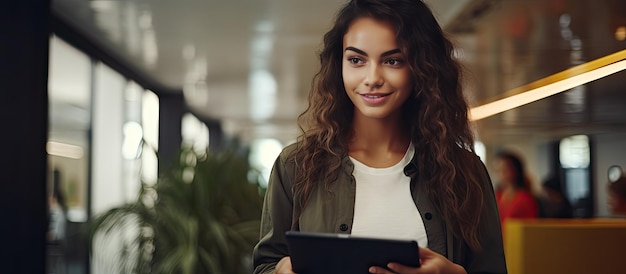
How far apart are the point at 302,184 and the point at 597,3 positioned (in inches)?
170

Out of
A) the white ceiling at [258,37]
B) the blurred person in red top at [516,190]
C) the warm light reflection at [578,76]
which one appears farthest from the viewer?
the blurred person in red top at [516,190]

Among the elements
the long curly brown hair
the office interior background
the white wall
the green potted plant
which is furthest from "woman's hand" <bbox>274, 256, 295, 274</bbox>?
the white wall

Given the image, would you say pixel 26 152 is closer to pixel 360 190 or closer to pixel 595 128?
pixel 360 190

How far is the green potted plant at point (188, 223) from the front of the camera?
15.9ft

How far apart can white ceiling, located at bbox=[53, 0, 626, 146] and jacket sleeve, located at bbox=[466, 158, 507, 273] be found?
2.24 metres

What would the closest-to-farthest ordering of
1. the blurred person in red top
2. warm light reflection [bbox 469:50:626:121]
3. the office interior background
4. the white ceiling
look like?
the office interior background
warm light reflection [bbox 469:50:626:121]
the white ceiling
the blurred person in red top

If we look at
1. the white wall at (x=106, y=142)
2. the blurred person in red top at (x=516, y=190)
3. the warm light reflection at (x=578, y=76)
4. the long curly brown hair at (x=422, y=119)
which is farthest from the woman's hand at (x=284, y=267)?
the white wall at (x=106, y=142)

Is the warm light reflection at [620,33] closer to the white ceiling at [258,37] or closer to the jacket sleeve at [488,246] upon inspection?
the white ceiling at [258,37]

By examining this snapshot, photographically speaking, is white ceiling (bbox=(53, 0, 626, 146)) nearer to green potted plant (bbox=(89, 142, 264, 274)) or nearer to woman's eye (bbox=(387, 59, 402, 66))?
green potted plant (bbox=(89, 142, 264, 274))

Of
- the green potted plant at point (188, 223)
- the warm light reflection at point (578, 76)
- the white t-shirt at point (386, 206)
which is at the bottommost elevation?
the green potted plant at point (188, 223)

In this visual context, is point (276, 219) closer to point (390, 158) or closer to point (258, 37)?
point (390, 158)

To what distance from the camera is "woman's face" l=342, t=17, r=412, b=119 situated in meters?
1.44

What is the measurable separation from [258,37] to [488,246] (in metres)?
5.86

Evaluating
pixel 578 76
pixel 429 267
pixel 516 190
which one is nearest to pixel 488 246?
pixel 429 267
